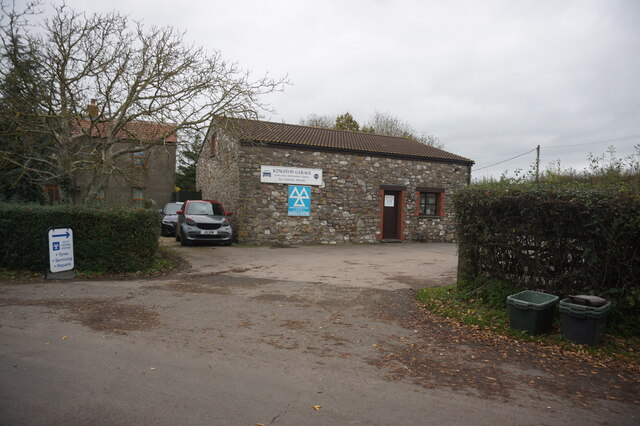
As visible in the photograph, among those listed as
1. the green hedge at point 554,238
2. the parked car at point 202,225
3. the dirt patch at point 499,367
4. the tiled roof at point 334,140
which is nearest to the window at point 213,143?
the tiled roof at point 334,140

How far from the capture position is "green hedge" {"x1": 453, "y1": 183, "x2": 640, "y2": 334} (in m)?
5.25

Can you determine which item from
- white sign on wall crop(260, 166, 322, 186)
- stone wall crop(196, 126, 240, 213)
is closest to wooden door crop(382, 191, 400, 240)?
white sign on wall crop(260, 166, 322, 186)

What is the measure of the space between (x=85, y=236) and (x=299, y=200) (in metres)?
9.18

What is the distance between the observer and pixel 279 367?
4.17 metres

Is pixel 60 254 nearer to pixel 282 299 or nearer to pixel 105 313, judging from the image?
pixel 105 313

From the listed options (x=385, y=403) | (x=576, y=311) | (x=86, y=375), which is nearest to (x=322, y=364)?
(x=385, y=403)

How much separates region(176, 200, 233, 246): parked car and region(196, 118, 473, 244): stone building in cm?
123

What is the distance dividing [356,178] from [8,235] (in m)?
12.7

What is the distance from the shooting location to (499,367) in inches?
175

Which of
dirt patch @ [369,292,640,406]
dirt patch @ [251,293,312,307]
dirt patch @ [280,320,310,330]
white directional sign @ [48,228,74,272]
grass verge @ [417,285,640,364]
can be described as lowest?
dirt patch @ [369,292,640,406]

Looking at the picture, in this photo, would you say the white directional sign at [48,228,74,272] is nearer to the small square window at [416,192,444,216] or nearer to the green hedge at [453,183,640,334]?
the green hedge at [453,183,640,334]

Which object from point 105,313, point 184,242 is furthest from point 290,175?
point 105,313

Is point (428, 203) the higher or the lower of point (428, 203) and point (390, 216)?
the higher

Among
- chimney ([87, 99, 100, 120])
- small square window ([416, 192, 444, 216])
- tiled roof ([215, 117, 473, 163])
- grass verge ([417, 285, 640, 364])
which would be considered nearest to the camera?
grass verge ([417, 285, 640, 364])
